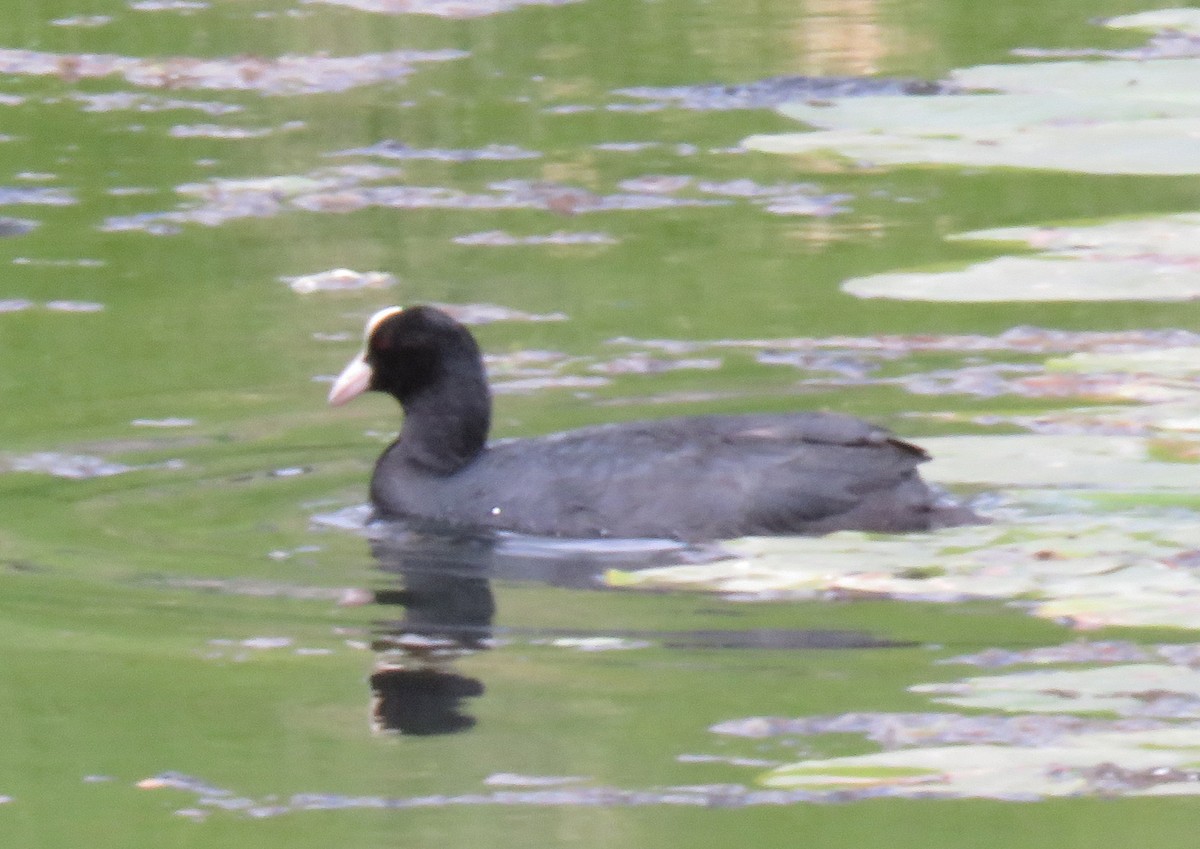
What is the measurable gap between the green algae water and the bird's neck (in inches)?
9.0

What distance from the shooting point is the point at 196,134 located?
535 inches

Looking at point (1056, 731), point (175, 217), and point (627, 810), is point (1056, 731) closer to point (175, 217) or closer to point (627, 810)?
point (627, 810)

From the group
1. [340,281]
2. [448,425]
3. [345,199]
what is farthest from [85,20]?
[448,425]

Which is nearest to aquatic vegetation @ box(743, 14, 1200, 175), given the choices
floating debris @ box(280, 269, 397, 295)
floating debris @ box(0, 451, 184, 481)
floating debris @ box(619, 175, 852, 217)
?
floating debris @ box(619, 175, 852, 217)

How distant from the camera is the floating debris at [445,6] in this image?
1748 cm

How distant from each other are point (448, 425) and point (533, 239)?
11.3ft

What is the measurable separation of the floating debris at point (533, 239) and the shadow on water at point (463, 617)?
3663 mm

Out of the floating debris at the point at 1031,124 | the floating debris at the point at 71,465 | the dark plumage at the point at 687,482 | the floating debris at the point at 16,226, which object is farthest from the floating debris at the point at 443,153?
the dark plumage at the point at 687,482

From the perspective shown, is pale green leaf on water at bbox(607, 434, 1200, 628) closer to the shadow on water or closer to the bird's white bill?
the shadow on water

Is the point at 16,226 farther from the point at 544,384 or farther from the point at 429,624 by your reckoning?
the point at 429,624

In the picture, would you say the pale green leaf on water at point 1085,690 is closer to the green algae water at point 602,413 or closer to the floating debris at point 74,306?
the green algae water at point 602,413

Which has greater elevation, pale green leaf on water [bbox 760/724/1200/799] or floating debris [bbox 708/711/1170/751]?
pale green leaf on water [bbox 760/724/1200/799]

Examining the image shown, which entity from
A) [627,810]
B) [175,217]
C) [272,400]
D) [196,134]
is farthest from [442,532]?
[196,134]

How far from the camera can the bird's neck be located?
25.3ft
